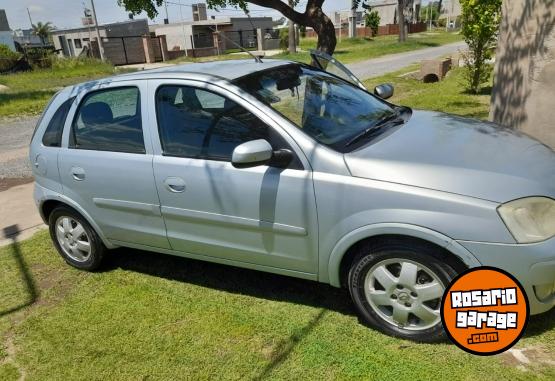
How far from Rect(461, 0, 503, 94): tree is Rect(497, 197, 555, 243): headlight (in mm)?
8448

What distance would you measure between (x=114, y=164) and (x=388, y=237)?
2.09m

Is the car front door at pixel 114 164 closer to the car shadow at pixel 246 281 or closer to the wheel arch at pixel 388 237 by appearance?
the car shadow at pixel 246 281

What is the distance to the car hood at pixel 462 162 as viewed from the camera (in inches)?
101

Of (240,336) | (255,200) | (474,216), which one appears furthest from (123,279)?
(474,216)

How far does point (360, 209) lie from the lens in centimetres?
273

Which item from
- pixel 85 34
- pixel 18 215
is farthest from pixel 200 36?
pixel 18 215

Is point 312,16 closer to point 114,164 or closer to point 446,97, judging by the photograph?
point 114,164

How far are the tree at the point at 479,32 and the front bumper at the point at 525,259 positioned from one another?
8.64m

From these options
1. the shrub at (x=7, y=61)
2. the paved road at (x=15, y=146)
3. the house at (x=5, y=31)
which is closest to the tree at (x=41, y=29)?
the house at (x=5, y=31)

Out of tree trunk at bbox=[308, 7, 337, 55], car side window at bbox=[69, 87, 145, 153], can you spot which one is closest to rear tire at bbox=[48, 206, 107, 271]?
car side window at bbox=[69, 87, 145, 153]

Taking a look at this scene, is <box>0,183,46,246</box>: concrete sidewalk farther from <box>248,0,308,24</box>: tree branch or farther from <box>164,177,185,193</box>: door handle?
<box>248,0,308,24</box>: tree branch

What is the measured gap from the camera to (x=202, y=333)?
3.23m

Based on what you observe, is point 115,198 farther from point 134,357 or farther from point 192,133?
point 134,357

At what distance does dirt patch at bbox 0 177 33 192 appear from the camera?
7.25 m
